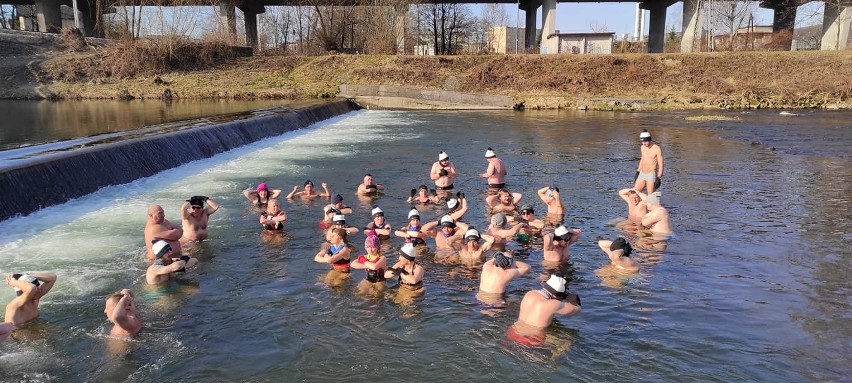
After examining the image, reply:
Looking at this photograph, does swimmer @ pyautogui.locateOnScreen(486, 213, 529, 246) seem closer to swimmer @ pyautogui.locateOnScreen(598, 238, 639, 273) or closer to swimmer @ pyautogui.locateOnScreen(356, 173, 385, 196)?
swimmer @ pyautogui.locateOnScreen(598, 238, 639, 273)

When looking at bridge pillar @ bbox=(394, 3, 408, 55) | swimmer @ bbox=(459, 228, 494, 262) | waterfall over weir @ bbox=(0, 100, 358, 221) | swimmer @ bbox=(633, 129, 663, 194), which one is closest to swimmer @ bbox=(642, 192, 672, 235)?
swimmer @ bbox=(633, 129, 663, 194)

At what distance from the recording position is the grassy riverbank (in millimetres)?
41531

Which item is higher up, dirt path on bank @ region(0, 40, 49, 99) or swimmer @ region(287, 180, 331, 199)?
dirt path on bank @ region(0, 40, 49, 99)

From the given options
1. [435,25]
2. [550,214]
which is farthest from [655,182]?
[435,25]

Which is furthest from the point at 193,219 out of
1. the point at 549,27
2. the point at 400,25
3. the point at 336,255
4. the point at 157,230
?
the point at 549,27

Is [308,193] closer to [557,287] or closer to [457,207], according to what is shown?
[457,207]

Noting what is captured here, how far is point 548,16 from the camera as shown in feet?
173

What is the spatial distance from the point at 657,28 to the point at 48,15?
5379 centimetres

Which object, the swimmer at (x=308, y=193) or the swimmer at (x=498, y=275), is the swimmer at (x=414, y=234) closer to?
the swimmer at (x=498, y=275)

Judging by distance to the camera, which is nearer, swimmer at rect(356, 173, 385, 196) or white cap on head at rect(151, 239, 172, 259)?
white cap on head at rect(151, 239, 172, 259)

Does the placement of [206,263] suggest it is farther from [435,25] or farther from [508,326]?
[435,25]

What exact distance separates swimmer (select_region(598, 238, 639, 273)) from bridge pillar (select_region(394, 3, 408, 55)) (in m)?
46.9

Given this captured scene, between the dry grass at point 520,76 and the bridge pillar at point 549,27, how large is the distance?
18.8 feet

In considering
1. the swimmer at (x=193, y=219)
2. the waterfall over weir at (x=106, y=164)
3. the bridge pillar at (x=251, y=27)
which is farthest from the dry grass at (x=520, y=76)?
the swimmer at (x=193, y=219)
